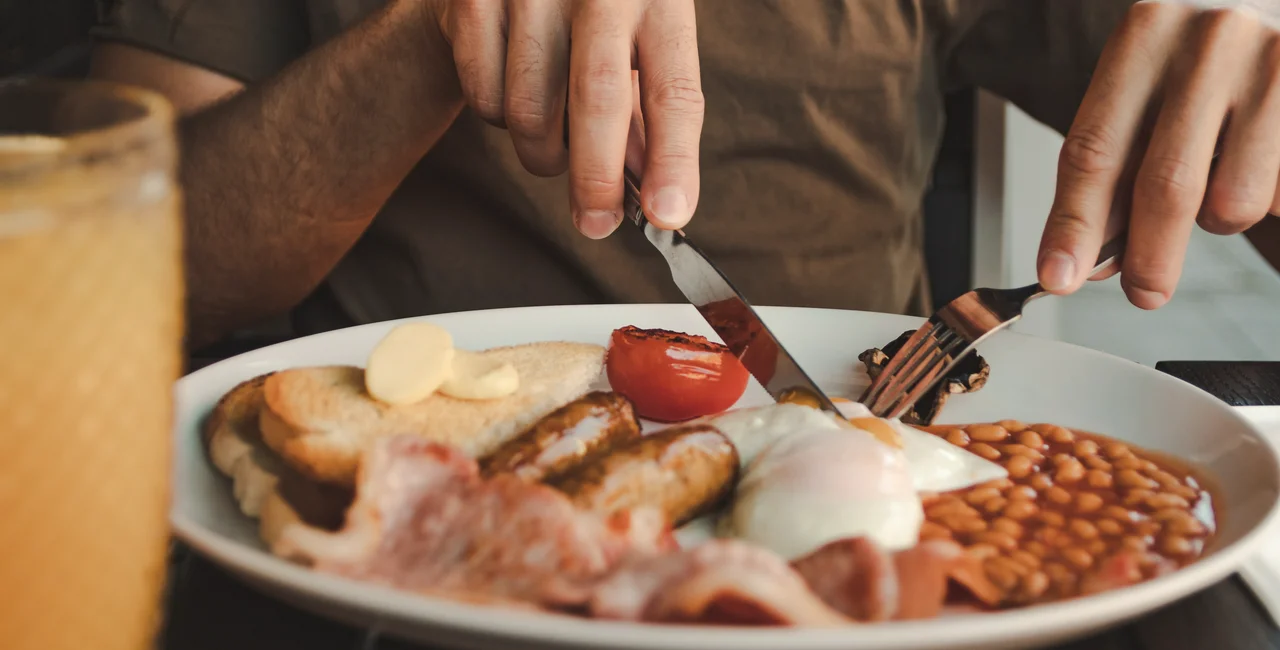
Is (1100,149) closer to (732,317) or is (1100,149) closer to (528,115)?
(732,317)

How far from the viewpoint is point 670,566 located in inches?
23.5

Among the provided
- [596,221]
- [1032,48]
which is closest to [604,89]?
[596,221]

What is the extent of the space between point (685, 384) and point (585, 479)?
0.38m

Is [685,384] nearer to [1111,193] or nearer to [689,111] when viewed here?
[689,111]

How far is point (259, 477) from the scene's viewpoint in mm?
797

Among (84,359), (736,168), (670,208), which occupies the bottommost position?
(736,168)

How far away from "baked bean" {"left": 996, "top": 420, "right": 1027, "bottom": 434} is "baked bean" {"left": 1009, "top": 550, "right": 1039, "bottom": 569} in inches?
13.1

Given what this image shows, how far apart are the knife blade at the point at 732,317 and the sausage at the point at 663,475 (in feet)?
0.54

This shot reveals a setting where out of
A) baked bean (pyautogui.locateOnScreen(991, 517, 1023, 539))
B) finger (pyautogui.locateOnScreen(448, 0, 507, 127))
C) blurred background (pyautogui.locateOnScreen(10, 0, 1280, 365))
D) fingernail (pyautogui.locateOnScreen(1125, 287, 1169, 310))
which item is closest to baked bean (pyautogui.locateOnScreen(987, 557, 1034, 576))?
baked bean (pyautogui.locateOnScreen(991, 517, 1023, 539))

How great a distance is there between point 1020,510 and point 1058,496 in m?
0.07

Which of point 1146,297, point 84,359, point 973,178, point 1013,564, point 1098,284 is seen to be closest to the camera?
point 84,359

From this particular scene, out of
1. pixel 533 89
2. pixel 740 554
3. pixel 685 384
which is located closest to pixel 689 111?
pixel 533 89

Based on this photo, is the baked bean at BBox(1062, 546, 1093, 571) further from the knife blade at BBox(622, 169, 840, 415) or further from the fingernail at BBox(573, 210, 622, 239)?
the fingernail at BBox(573, 210, 622, 239)

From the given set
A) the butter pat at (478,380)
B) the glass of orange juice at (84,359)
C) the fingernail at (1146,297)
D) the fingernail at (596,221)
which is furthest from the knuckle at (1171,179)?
the glass of orange juice at (84,359)
